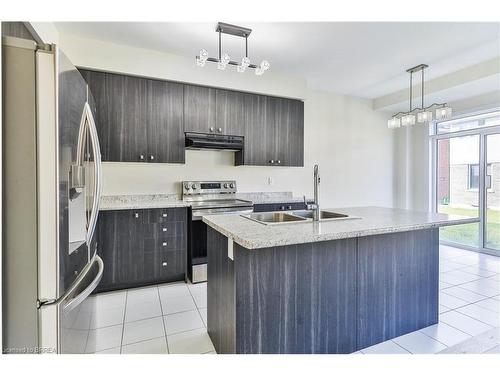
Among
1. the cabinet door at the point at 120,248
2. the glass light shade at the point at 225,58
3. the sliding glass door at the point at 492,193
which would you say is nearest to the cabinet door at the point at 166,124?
the cabinet door at the point at 120,248

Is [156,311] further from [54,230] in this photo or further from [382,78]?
[382,78]

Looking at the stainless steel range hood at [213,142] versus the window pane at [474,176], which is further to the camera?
the window pane at [474,176]

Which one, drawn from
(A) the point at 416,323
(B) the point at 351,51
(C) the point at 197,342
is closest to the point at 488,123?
(B) the point at 351,51

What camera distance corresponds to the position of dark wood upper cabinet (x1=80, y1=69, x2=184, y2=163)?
2.95 metres

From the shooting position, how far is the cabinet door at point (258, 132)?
3666 mm

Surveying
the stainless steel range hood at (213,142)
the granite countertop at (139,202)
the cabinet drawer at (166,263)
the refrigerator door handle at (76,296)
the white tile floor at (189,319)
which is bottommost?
the white tile floor at (189,319)

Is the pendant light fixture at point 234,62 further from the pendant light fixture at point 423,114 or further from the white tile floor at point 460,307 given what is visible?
the white tile floor at point 460,307

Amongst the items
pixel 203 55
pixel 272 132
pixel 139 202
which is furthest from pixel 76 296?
pixel 272 132

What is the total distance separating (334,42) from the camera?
2861mm

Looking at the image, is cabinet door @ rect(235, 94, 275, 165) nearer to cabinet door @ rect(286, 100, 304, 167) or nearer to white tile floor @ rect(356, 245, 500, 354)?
cabinet door @ rect(286, 100, 304, 167)

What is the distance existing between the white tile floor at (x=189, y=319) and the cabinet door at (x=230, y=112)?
1.99m

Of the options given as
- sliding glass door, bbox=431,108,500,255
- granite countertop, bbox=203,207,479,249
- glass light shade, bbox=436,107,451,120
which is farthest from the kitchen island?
sliding glass door, bbox=431,108,500,255

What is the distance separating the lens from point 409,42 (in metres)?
2.85

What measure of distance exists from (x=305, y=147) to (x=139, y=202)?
2.72 m
